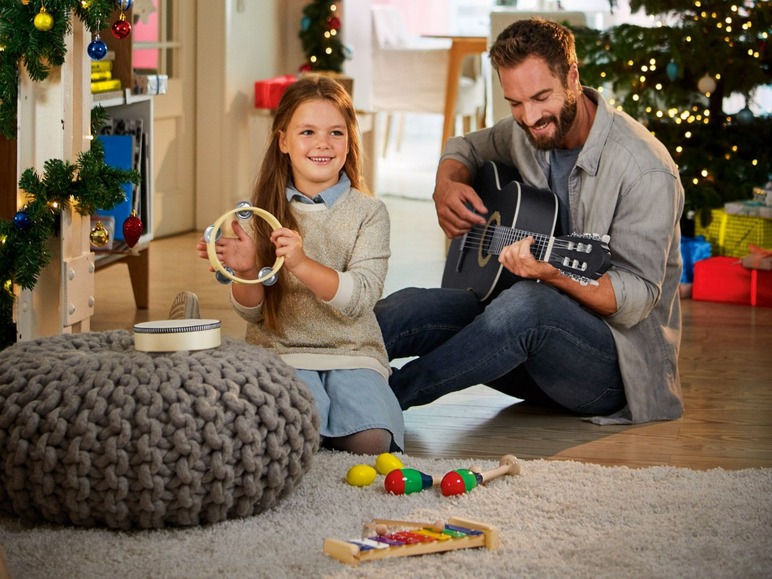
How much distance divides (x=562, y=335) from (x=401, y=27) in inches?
196

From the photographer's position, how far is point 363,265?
7.24 ft

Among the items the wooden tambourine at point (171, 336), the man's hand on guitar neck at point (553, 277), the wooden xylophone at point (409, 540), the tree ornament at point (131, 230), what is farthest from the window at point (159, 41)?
the wooden xylophone at point (409, 540)

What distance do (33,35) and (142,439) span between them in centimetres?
101

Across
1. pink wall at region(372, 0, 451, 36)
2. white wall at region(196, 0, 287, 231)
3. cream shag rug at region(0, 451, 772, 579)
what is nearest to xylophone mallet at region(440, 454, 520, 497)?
cream shag rug at region(0, 451, 772, 579)

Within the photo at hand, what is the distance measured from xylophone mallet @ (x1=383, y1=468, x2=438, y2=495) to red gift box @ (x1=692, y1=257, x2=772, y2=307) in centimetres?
239

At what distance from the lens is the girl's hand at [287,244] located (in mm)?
1997

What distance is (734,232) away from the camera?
14.1ft

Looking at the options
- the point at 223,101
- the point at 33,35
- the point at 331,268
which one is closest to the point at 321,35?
the point at 223,101

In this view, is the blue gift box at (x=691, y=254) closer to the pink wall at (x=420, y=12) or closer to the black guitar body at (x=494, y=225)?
the black guitar body at (x=494, y=225)

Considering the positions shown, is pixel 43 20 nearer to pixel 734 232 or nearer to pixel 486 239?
pixel 486 239

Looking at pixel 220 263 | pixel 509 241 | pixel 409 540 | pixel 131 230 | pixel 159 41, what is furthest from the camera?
pixel 159 41

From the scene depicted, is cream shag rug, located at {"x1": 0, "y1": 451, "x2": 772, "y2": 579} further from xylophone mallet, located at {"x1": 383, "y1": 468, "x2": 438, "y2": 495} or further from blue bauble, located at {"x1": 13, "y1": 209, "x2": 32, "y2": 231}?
blue bauble, located at {"x1": 13, "y1": 209, "x2": 32, "y2": 231}

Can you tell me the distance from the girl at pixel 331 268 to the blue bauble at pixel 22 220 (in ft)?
1.53

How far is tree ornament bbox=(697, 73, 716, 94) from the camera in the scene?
4.34 metres
